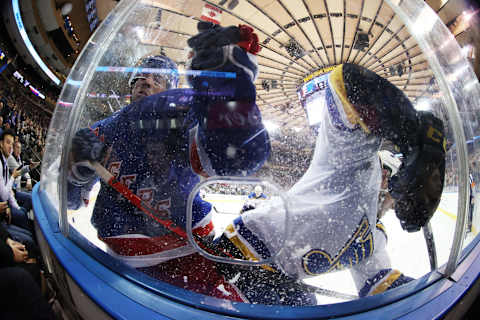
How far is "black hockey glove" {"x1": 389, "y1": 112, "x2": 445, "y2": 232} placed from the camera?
0.48 metres

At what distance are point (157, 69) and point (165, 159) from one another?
0.77 feet

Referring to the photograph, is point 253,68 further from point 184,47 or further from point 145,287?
point 145,287

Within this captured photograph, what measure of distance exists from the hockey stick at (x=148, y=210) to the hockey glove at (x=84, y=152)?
0.07ft

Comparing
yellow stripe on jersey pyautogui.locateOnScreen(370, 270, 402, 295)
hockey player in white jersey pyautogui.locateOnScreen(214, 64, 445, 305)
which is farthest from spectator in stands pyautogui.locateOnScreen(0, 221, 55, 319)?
yellow stripe on jersey pyautogui.locateOnScreen(370, 270, 402, 295)

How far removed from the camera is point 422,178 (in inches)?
18.8

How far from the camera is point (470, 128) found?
2.27 ft

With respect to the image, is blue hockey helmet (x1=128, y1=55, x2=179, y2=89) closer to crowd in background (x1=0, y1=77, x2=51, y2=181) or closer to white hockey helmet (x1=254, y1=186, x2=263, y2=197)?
white hockey helmet (x1=254, y1=186, x2=263, y2=197)

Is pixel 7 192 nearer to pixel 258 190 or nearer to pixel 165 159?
pixel 165 159

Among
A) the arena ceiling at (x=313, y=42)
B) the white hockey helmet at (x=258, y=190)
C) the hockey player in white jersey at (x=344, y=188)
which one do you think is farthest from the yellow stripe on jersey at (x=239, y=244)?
the arena ceiling at (x=313, y=42)

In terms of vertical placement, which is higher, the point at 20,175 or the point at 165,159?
the point at 165,159

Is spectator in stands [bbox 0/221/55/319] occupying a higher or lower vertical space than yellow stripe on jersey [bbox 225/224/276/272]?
lower

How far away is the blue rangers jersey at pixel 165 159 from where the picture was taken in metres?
0.43

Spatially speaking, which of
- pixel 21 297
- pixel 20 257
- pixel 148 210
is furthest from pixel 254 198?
pixel 20 257

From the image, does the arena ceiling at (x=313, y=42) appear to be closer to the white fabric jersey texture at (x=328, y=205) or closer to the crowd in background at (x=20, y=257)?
the white fabric jersey texture at (x=328, y=205)
